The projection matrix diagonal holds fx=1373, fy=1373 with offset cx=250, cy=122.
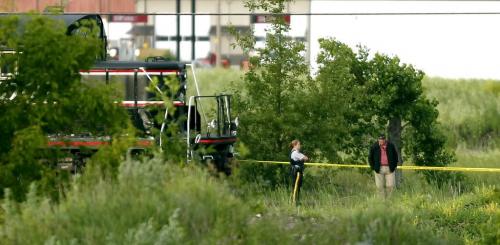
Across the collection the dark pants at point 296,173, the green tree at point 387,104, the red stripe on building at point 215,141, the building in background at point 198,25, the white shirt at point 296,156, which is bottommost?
the dark pants at point 296,173

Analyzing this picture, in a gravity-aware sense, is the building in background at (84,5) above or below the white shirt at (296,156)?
above

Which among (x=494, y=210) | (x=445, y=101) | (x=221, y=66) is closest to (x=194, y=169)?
(x=494, y=210)

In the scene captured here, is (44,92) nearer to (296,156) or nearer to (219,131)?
(296,156)

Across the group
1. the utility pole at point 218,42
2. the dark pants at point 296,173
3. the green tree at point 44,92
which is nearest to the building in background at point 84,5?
the utility pole at point 218,42

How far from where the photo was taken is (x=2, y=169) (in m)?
19.3

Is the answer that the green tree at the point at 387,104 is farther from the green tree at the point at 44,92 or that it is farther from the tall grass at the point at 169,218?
the tall grass at the point at 169,218

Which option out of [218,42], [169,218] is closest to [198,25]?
[218,42]

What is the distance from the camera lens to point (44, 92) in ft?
65.8

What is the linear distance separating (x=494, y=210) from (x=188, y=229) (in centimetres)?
1062

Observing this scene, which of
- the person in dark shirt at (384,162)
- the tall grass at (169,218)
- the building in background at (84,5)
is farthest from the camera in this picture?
the building in background at (84,5)

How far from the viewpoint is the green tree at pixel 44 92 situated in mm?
19578

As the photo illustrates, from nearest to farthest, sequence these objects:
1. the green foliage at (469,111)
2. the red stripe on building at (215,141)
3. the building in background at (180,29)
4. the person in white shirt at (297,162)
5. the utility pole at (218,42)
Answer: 1. the person in white shirt at (297,162)
2. the red stripe on building at (215,141)
3. the green foliage at (469,111)
4. the building in background at (180,29)
5. the utility pole at (218,42)

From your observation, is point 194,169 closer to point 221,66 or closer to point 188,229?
point 188,229

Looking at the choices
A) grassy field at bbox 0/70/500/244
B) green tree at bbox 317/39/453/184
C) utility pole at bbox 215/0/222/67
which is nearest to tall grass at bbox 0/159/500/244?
grassy field at bbox 0/70/500/244
